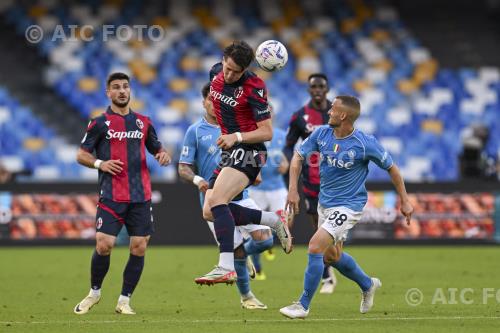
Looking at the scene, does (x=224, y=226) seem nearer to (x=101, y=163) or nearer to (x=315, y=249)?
(x=315, y=249)

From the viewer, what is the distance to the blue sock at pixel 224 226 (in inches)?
396

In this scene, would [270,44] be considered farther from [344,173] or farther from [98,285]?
[98,285]

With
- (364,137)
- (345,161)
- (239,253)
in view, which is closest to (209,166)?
(239,253)

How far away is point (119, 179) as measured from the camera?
421 inches

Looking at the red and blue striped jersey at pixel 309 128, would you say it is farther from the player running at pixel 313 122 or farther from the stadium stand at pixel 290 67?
the stadium stand at pixel 290 67

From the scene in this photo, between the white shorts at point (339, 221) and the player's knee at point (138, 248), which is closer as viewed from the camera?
the white shorts at point (339, 221)

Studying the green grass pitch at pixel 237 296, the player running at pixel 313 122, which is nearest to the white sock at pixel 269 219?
the green grass pitch at pixel 237 296

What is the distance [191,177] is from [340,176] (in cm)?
185

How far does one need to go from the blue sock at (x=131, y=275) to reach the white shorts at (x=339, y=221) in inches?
79.1

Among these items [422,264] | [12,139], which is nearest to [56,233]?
[12,139]

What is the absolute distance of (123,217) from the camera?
35.2 ft

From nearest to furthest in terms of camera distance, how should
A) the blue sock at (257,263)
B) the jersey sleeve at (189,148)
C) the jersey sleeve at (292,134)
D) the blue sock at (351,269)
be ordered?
the blue sock at (351,269) → the jersey sleeve at (189,148) → the jersey sleeve at (292,134) → the blue sock at (257,263)

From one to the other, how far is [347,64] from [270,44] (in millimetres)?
20164

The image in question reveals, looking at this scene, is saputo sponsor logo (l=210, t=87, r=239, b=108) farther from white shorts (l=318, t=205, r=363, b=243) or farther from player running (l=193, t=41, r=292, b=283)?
white shorts (l=318, t=205, r=363, b=243)
